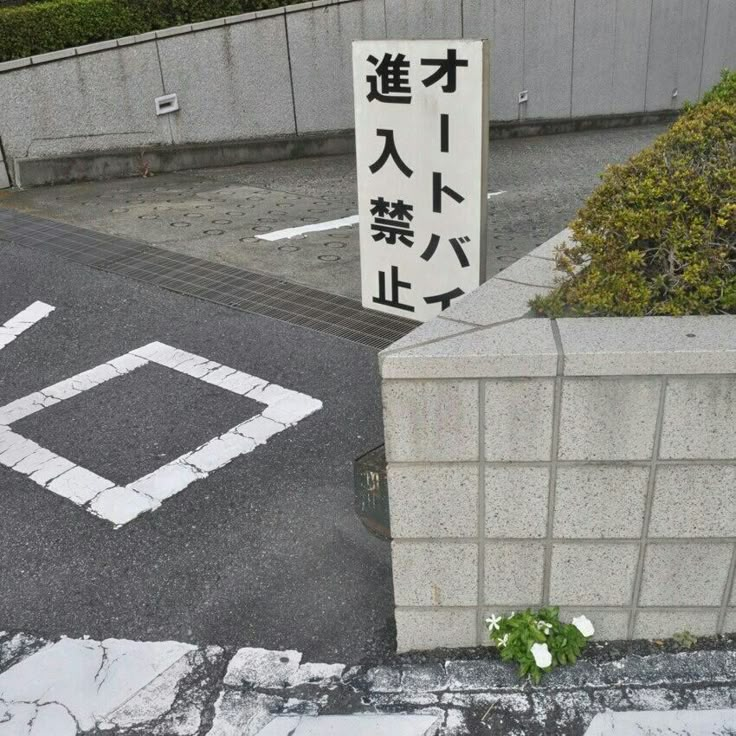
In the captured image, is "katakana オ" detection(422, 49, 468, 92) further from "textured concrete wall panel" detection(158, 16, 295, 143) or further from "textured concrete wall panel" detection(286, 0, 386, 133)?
"textured concrete wall panel" detection(286, 0, 386, 133)

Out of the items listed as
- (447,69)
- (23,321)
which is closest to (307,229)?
(23,321)

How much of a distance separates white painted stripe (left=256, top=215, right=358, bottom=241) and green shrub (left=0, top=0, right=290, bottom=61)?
15.4ft

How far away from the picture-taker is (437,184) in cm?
457

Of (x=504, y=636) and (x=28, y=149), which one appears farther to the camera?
(x=28, y=149)

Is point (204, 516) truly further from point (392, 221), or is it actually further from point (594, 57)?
point (594, 57)

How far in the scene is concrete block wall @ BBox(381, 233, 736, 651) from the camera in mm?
2809

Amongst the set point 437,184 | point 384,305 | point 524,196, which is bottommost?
point 524,196

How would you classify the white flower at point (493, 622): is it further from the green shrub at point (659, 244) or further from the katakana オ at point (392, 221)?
the katakana オ at point (392, 221)

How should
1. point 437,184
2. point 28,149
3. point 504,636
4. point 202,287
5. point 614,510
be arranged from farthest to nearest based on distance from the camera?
point 28,149
point 202,287
point 437,184
point 504,636
point 614,510

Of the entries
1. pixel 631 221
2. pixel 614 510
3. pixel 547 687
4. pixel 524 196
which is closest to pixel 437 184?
pixel 631 221

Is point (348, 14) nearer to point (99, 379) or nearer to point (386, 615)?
point (99, 379)

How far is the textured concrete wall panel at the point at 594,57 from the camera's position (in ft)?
51.3

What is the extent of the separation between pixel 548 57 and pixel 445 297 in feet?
40.6

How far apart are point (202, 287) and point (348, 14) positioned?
7.71 meters
